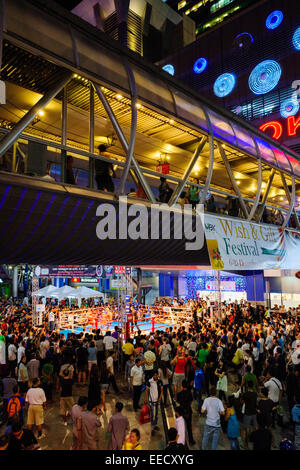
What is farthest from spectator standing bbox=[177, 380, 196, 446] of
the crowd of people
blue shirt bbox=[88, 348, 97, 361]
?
blue shirt bbox=[88, 348, 97, 361]

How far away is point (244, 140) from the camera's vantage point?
29.0 feet

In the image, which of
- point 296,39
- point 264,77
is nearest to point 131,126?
point 264,77

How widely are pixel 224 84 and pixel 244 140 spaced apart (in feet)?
92.7

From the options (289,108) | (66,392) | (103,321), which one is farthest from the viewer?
(289,108)

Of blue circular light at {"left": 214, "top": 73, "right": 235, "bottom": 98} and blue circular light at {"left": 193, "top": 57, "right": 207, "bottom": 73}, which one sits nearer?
blue circular light at {"left": 214, "top": 73, "right": 235, "bottom": 98}

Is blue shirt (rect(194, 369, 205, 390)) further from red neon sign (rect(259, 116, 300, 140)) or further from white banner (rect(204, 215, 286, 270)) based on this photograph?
red neon sign (rect(259, 116, 300, 140))

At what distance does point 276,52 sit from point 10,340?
1294 inches

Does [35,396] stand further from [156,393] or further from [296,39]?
[296,39]

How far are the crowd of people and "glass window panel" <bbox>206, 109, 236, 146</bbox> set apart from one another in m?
6.20

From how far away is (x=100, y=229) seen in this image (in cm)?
622

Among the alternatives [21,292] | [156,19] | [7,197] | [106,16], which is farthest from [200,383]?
[21,292]

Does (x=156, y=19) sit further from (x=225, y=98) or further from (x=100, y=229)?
(x=100, y=229)

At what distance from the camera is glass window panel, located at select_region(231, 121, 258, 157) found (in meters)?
8.58

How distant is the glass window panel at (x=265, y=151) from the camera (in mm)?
9609
